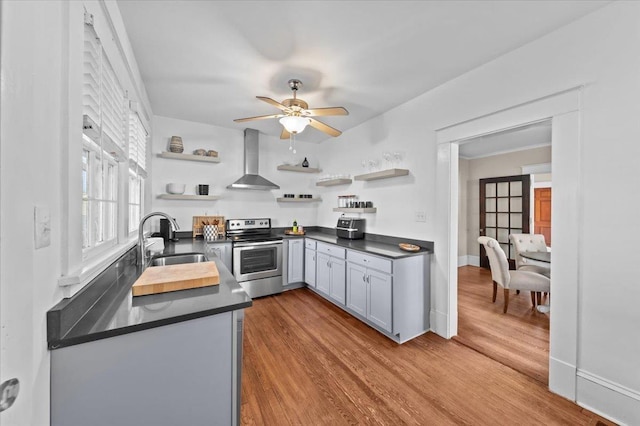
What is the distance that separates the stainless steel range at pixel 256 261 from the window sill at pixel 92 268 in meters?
1.89

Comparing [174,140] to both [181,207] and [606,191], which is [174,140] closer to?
[181,207]

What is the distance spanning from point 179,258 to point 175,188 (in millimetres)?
1733

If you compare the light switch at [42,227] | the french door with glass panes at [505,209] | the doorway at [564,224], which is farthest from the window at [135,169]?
the french door with glass panes at [505,209]

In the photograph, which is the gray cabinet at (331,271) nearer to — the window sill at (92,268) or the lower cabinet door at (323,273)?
the lower cabinet door at (323,273)

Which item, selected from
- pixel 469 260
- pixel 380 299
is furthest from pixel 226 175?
pixel 469 260

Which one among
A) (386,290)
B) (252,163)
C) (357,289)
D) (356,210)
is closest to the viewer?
(386,290)

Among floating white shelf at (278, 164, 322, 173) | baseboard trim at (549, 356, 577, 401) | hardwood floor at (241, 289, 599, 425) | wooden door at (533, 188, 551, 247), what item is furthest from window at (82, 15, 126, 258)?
wooden door at (533, 188, 551, 247)

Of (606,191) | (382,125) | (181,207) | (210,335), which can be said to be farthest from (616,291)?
(181,207)

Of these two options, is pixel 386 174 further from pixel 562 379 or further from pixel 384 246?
pixel 562 379

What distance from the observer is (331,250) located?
3.57 m

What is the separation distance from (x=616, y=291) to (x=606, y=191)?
0.65 meters

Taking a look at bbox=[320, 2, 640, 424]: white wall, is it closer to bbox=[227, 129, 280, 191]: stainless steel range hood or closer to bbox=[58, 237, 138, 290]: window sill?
bbox=[58, 237, 138, 290]: window sill

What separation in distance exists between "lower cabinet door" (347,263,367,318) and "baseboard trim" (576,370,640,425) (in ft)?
5.74

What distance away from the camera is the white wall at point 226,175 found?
379 cm
